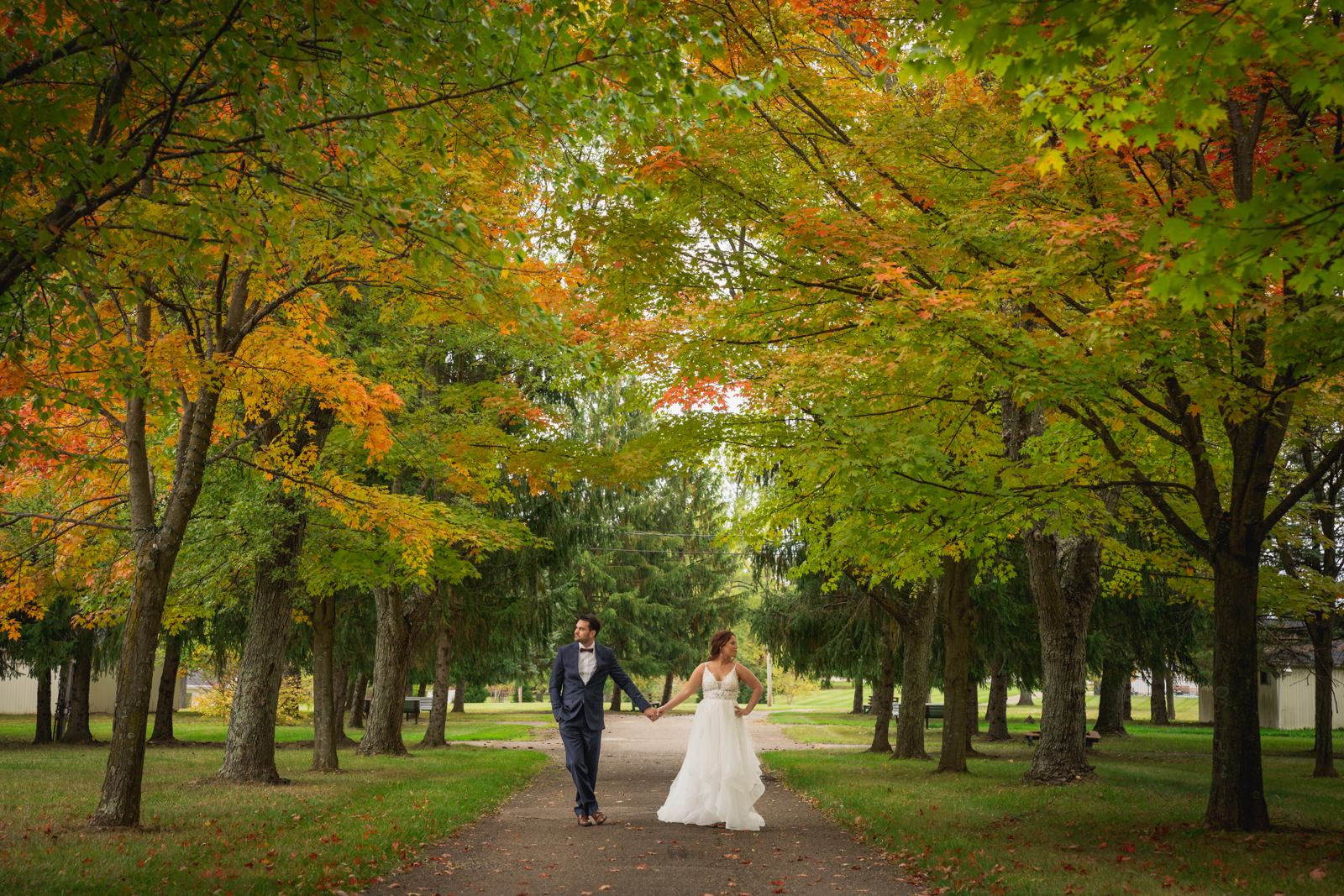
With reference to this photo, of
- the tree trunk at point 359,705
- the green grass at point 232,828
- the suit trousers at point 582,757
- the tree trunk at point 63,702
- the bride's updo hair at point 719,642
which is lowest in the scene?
the tree trunk at point 359,705

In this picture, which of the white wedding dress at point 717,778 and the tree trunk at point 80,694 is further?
the tree trunk at point 80,694

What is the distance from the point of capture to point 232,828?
8.52m

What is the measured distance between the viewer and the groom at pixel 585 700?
9.23 meters

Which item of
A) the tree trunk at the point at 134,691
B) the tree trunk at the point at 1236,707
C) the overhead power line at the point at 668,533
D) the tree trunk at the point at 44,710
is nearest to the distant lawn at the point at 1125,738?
the overhead power line at the point at 668,533

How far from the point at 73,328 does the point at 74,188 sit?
1.53m

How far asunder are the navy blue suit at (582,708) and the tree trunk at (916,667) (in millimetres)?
9459

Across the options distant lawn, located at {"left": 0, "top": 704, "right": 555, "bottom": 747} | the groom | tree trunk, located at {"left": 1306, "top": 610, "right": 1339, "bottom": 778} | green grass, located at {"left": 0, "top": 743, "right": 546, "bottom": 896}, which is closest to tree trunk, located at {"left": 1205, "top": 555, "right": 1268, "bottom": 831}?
the groom

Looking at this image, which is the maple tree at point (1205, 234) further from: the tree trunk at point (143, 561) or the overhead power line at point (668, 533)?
the overhead power line at point (668, 533)

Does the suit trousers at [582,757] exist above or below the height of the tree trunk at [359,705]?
above

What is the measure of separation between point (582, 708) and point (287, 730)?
A: 84.0 ft

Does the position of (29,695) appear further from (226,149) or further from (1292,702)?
(1292,702)

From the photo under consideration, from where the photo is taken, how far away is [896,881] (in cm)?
679

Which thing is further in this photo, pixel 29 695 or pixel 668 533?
pixel 29 695

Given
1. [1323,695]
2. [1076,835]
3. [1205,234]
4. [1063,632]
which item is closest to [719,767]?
[1076,835]
